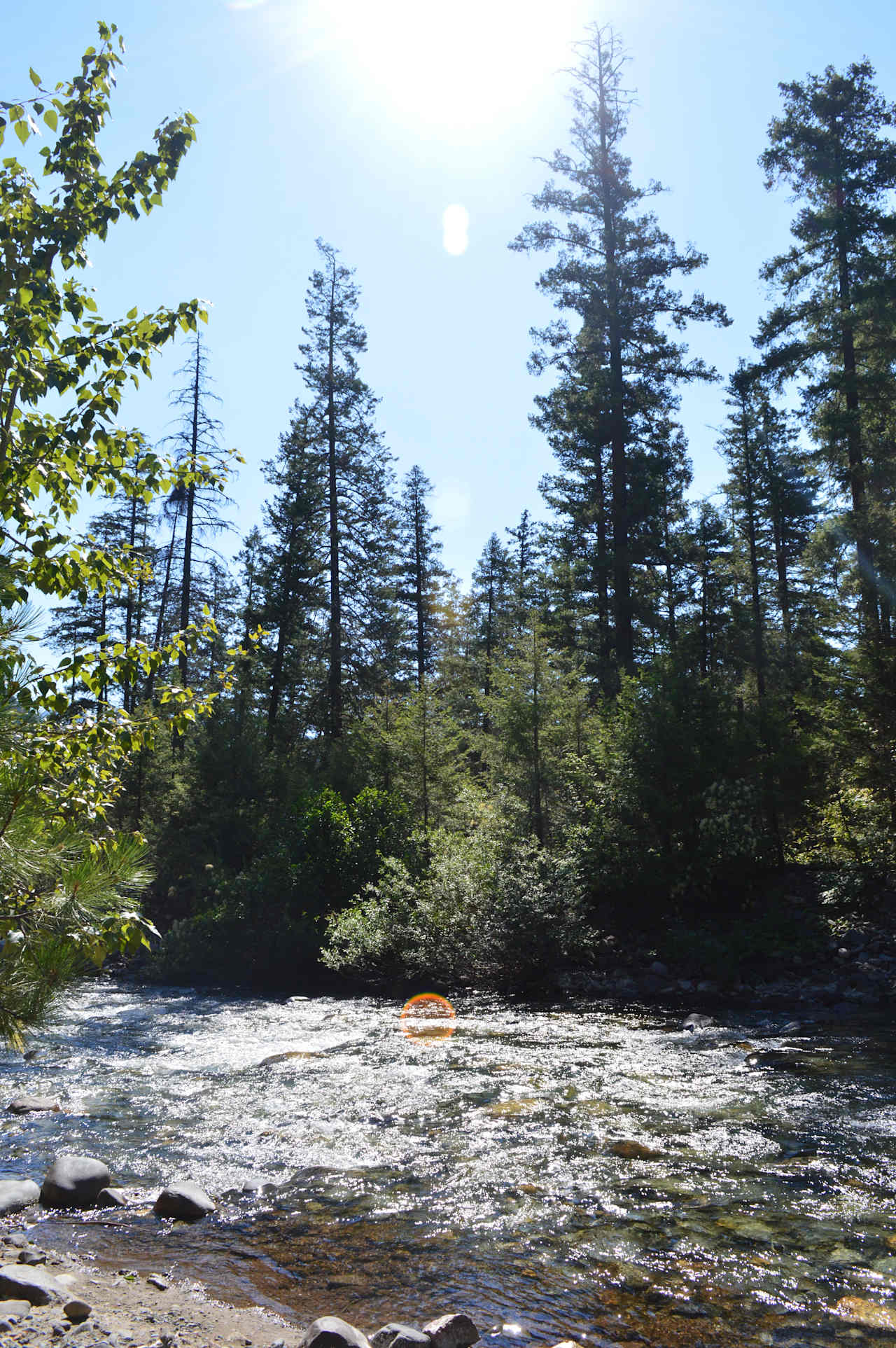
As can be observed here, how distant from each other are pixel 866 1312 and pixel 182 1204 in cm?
405

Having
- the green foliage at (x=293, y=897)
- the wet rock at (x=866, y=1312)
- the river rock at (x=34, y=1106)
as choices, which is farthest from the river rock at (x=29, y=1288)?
the green foliage at (x=293, y=897)

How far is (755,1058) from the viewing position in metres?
9.26

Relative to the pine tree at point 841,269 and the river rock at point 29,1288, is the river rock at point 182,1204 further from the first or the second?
the pine tree at point 841,269

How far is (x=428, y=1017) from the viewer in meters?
12.7

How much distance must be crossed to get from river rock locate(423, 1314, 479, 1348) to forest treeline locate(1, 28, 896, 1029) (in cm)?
340

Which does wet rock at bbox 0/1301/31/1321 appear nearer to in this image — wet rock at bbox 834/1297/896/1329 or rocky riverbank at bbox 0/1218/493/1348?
rocky riverbank at bbox 0/1218/493/1348

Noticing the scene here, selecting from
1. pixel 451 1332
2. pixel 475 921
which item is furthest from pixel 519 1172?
pixel 475 921

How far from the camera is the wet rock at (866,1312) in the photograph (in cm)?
415

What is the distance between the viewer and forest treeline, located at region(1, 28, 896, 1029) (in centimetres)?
1488

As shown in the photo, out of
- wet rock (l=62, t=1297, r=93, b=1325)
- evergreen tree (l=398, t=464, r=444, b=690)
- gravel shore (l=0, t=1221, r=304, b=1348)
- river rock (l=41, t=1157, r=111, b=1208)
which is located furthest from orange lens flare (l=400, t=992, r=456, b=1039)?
evergreen tree (l=398, t=464, r=444, b=690)

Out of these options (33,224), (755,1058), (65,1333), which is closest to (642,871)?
(755,1058)

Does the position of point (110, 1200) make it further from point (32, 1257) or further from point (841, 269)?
point (841, 269)

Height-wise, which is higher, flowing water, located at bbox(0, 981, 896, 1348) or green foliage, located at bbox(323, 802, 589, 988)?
green foliage, located at bbox(323, 802, 589, 988)

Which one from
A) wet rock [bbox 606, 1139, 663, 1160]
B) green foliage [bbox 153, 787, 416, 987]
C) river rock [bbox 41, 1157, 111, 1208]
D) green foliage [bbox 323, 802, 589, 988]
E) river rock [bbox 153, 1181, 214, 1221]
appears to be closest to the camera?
river rock [bbox 153, 1181, 214, 1221]
